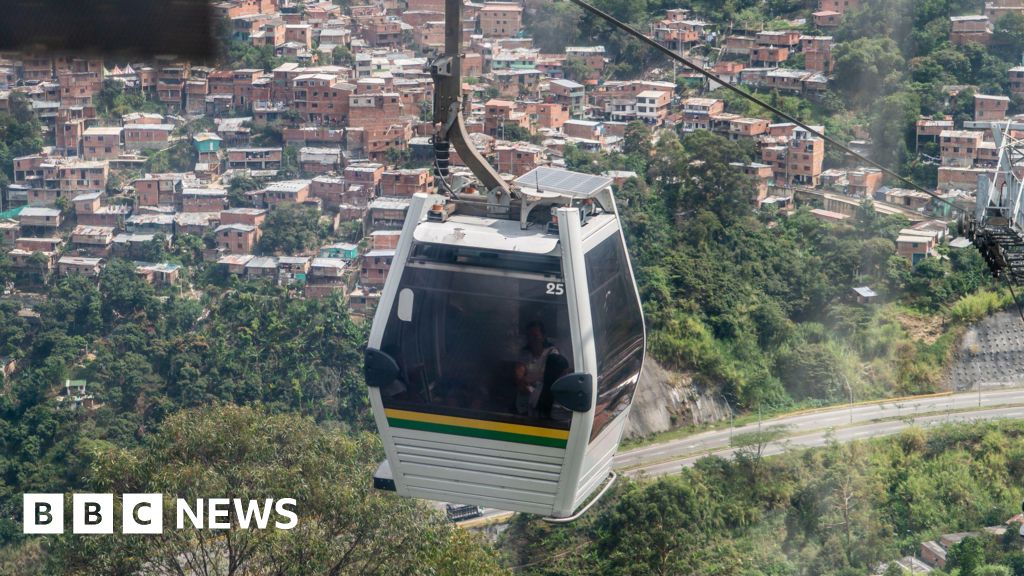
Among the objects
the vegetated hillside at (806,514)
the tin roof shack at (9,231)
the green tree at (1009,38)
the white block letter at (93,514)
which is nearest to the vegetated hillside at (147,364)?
the tin roof shack at (9,231)

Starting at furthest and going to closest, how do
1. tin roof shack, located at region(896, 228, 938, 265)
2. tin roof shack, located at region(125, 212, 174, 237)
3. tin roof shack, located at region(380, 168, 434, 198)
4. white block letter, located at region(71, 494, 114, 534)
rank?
tin roof shack, located at region(380, 168, 434, 198), tin roof shack, located at region(125, 212, 174, 237), tin roof shack, located at region(896, 228, 938, 265), white block letter, located at region(71, 494, 114, 534)

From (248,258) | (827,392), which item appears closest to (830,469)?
(827,392)

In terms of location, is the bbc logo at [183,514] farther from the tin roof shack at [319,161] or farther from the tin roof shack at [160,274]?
the tin roof shack at [319,161]

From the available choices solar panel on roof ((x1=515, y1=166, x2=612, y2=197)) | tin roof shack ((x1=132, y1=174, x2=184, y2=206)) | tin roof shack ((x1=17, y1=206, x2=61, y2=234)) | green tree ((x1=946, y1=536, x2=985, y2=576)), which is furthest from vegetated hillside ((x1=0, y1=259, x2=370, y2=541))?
solar panel on roof ((x1=515, y1=166, x2=612, y2=197))

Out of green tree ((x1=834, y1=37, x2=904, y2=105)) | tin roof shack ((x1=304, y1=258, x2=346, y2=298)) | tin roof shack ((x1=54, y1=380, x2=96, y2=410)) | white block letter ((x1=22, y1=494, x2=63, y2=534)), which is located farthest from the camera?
green tree ((x1=834, y1=37, x2=904, y2=105))

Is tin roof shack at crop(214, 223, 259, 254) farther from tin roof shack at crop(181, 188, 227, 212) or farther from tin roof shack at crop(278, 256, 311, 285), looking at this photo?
tin roof shack at crop(181, 188, 227, 212)

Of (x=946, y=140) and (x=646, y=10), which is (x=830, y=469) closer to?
(x=946, y=140)

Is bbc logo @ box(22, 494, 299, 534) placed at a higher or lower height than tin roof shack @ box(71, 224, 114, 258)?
higher
